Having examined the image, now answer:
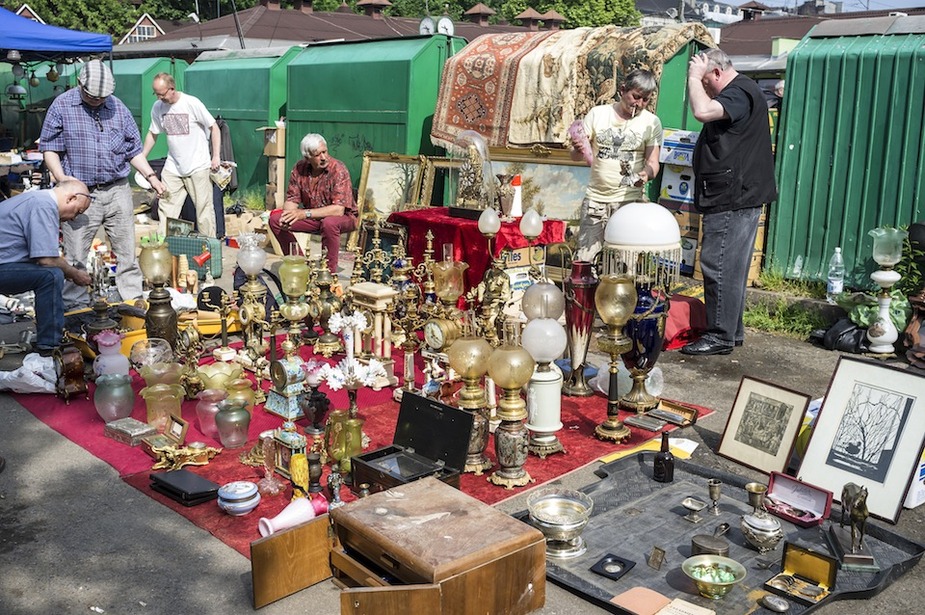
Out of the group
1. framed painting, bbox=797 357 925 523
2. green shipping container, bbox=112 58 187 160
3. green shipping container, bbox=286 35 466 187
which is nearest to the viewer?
framed painting, bbox=797 357 925 523

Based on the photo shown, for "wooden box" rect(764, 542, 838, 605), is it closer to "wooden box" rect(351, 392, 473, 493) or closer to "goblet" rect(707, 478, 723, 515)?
"goblet" rect(707, 478, 723, 515)

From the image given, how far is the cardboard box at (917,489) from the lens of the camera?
3965mm

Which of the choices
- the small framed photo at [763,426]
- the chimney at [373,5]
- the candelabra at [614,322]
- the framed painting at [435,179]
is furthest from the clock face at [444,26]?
the chimney at [373,5]

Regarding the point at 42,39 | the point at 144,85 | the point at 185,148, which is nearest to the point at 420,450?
the point at 185,148

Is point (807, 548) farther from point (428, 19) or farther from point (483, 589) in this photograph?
point (428, 19)

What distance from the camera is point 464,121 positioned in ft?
33.4

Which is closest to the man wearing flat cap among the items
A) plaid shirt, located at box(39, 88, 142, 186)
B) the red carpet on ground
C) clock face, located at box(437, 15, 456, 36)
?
plaid shirt, located at box(39, 88, 142, 186)

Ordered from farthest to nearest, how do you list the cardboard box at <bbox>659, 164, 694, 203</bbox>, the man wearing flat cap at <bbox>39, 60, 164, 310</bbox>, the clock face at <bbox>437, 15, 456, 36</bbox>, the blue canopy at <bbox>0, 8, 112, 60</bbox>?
the clock face at <bbox>437, 15, 456, 36</bbox>
the blue canopy at <bbox>0, 8, 112, 60</bbox>
the cardboard box at <bbox>659, 164, 694, 203</bbox>
the man wearing flat cap at <bbox>39, 60, 164, 310</bbox>

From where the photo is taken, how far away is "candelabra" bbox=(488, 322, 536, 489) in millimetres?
4098

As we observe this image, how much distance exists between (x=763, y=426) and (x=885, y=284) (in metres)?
2.57

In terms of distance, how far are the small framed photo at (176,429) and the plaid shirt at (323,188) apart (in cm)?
305

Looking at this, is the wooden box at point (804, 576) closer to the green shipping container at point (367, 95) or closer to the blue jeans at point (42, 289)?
the blue jeans at point (42, 289)

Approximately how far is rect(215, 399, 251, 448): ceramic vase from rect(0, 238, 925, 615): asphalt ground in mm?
567

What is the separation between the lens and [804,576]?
3.36 meters
